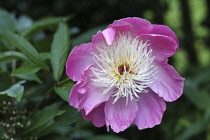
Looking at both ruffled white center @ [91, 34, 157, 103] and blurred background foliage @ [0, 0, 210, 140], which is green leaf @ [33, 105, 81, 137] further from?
ruffled white center @ [91, 34, 157, 103]

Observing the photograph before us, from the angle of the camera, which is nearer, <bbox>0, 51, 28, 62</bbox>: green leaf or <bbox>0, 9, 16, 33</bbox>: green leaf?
<bbox>0, 51, 28, 62</bbox>: green leaf

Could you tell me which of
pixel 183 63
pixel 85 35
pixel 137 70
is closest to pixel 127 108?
pixel 137 70

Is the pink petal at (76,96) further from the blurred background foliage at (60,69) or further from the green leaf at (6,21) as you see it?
the green leaf at (6,21)

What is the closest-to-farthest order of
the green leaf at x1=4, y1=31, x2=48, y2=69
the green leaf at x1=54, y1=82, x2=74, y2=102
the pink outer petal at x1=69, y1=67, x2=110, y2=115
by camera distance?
the pink outer petal at x1=69, y1=67, x2=110, y2=115
the green leaf at x1=54, y1=82, x2=74, y2=102
the green leaf at x1=4, y1=31, x2=48, y2=69

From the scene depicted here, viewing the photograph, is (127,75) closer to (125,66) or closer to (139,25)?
(125,66)

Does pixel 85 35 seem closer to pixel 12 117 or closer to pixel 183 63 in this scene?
pixel 12 117

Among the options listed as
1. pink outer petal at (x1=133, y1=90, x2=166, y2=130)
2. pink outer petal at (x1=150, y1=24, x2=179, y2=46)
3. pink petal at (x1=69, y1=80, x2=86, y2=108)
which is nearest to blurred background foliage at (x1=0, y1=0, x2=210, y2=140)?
pink petal at (x1=69, y1=80, x2=86, y2=108)
